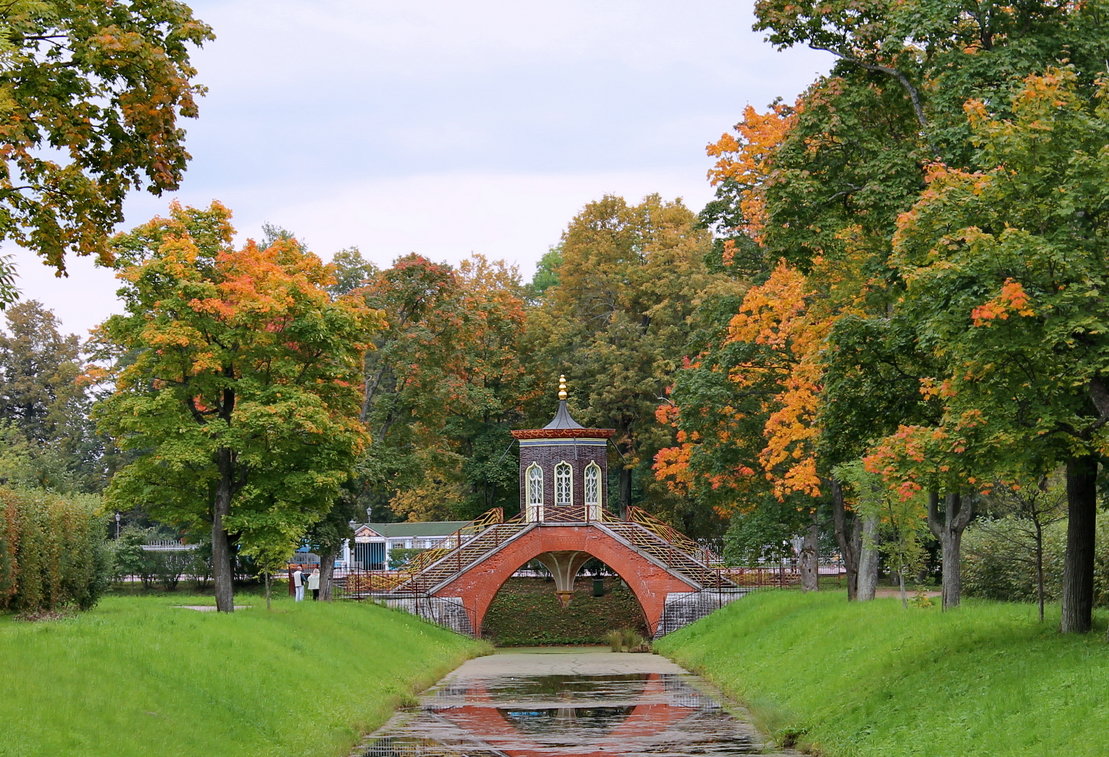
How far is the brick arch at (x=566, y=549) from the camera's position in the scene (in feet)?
140

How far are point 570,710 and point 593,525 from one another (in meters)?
20.5

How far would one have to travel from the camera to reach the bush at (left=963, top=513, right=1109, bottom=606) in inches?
934

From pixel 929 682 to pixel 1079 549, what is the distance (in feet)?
8.85

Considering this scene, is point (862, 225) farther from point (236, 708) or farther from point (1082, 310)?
point (236, 708)

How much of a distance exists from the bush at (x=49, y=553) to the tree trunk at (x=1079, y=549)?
18967 mm

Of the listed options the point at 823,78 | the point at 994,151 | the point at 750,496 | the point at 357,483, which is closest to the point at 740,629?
the point at 750,496

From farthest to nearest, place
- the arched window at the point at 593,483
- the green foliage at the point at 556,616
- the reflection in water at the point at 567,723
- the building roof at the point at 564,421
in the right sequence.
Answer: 1. the building roof at the point at 564,421
2. the arched window at the point at 593,483
3. the green foliage at the point at 556,616
4. the reflection in water at the point at 567,723

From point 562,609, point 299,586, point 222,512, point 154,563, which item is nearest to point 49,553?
point 222,512

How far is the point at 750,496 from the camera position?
120ft

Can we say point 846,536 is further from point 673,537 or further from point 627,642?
point 673,537

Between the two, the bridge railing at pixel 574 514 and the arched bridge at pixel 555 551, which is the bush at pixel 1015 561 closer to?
the arched bridge at pixel 555 551

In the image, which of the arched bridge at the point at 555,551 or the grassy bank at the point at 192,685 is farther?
the arched bridge at the point at 555,551

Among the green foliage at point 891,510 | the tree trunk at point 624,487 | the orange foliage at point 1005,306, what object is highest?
the orange foliage at point 1005,306

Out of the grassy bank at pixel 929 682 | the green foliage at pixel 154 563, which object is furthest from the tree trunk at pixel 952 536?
the green foliage at pixel 154 563
